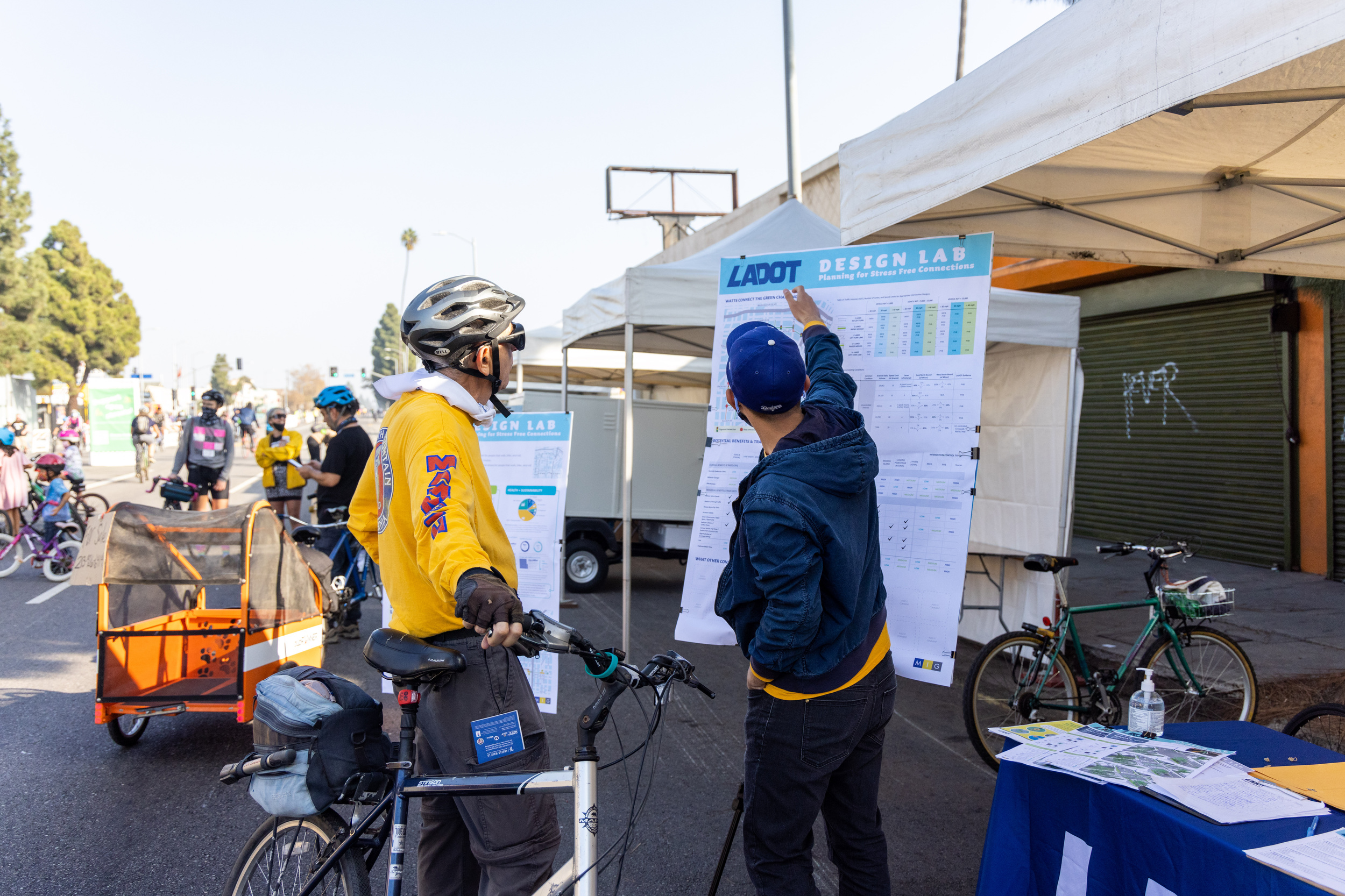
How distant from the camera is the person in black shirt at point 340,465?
689 centimetres

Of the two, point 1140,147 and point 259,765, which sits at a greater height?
point 1140,147

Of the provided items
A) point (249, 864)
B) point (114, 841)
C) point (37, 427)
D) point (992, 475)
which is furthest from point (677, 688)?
point (37, 427)

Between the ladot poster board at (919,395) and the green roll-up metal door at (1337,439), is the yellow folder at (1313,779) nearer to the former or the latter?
the ladot poster board at (919,395)

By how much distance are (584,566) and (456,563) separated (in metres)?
7.04

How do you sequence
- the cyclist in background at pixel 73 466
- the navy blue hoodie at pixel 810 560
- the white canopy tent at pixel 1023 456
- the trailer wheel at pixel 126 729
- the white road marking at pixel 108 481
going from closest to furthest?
the navy blue hoodie at pixel 810 560 < the trailer wheel at pixel 126 729 < the white canopy tent at pixel 1023 456 < the cyclist in background at pixel 73 466 < the white road marking at pixel 108 481

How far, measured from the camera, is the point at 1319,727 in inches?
125

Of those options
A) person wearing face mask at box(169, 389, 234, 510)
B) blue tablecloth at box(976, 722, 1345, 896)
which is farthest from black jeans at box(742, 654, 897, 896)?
person wearing face mask at box(169, 389, 234, 510)

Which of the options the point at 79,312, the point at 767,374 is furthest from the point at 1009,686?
the point at 79,312

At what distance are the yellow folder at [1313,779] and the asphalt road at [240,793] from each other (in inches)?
56.7

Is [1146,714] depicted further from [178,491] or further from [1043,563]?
[178,491]

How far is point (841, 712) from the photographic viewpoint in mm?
2209

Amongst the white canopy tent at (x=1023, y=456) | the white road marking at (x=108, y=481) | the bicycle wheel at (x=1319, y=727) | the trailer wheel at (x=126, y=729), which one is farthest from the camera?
the white road marking at (x=108, y=481)

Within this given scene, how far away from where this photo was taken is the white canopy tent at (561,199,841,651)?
5242 millimetres

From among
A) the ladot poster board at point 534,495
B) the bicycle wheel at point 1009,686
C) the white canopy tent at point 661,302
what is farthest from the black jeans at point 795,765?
the white canopy tent at point 661,302
